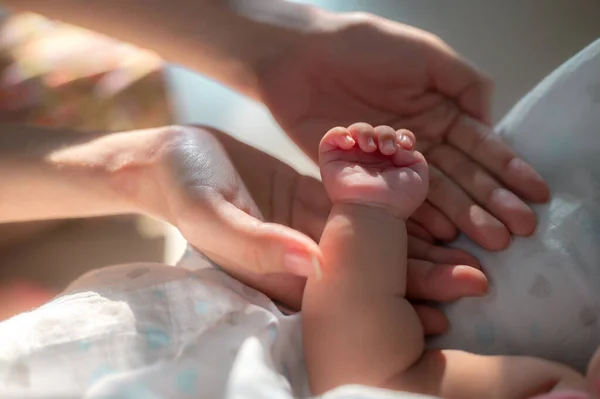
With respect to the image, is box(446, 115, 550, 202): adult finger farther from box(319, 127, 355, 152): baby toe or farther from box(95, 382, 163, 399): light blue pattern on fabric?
box(95, 382, 163, 399): light blue pattern on fabric

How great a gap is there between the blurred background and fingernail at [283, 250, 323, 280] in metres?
0.51

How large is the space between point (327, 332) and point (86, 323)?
206 mm

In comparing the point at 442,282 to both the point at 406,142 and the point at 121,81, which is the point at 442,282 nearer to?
the point at 406,142

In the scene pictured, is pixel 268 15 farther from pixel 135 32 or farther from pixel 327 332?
pixel 327 332

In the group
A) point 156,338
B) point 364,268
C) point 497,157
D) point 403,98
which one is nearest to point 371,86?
point 403,98

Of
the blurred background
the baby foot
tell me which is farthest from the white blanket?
the blurred background

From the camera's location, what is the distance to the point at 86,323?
511 millimetres

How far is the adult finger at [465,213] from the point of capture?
57 centimetres

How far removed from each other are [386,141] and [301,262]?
15 cm

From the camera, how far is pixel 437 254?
60 centimetres

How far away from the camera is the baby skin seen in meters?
0.50

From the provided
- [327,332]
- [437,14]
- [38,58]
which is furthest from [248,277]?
[437,14]

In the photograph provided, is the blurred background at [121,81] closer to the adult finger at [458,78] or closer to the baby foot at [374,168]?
the adult finger at [458,78]

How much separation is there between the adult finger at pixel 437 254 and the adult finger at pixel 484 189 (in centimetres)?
5
